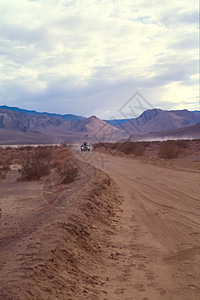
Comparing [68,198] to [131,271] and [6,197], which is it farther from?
[131,271]

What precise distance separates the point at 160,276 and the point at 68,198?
675cm

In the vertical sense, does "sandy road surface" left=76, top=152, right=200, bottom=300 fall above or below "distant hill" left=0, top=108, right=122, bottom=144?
below

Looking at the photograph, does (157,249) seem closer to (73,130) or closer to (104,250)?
(104,250)

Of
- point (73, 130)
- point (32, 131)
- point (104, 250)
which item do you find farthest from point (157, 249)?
point (73, 130)

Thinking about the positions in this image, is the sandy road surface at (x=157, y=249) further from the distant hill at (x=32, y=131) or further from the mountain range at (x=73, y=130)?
the mountain range at (x=73, y=130)

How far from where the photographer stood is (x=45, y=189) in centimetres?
1770

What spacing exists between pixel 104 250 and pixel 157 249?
1.13m

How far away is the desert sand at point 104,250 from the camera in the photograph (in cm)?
504

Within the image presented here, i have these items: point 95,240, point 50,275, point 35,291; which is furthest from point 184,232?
point 35,291

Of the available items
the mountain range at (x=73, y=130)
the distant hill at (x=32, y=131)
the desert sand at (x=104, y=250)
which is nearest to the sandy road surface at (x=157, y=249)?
the desert sand at (x=104, y=250)

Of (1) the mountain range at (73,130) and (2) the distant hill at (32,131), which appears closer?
(2) the distant hill at (32,131)

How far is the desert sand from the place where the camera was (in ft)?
16.5

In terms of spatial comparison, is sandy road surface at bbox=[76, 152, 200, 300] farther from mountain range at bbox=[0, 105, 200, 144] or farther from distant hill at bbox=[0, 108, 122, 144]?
mountain range at bbox=[0, 105, 200, 144]

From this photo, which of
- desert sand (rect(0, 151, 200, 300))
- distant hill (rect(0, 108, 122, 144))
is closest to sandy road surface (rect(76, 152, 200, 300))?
desert sand (rect(0, 151, 200, 300))
